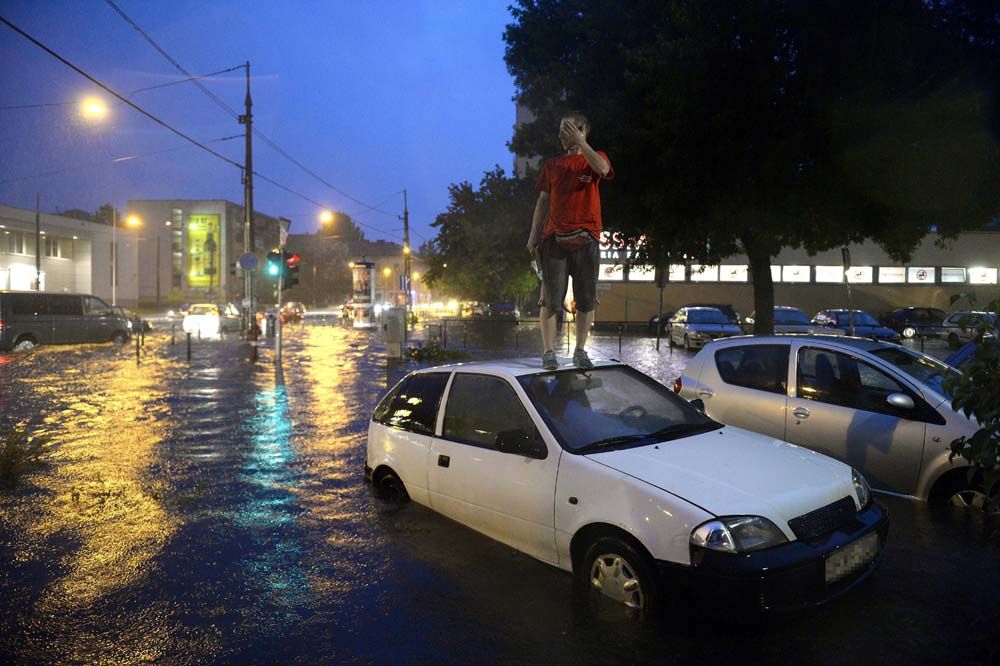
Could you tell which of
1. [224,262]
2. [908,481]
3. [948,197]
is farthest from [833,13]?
[224,262]

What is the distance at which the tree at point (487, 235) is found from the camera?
38.1m

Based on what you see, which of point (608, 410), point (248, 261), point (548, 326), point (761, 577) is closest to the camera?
point (761, 577)

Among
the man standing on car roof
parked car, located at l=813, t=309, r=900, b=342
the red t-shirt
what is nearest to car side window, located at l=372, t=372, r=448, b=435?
the man standing on car roof

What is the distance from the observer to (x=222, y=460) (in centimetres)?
871

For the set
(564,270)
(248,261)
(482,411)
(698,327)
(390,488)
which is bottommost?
(390,488)

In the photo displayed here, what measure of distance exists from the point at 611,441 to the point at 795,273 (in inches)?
1638

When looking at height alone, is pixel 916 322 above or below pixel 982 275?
below

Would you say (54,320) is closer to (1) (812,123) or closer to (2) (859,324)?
(1) (812,123)

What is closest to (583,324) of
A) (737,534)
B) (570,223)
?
(570,223)

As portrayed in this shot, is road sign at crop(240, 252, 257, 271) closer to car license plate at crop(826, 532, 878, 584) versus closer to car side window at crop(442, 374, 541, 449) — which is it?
car side window at crop(442, 374, 541, 449)

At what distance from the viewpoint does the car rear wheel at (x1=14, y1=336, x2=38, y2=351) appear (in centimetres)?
2436

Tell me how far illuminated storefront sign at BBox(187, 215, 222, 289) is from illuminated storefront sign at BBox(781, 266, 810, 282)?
62978 mm

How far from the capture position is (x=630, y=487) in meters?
4.05

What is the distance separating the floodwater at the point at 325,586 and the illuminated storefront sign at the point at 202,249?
79686mm
